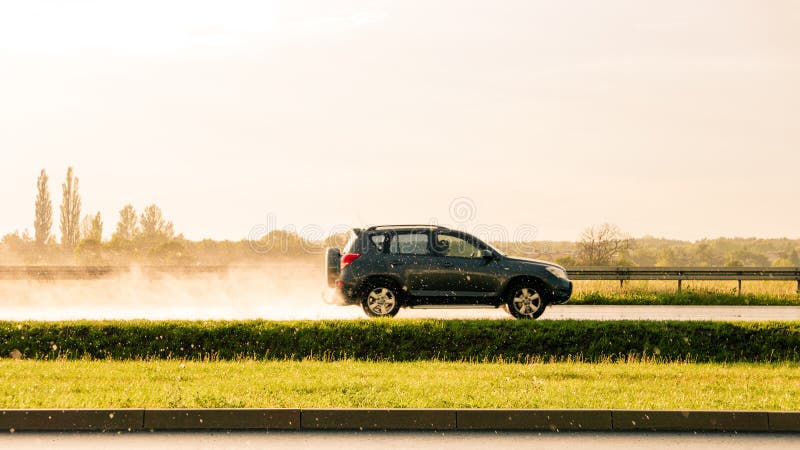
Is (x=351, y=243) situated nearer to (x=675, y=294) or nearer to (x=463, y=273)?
(x=463, y=273)

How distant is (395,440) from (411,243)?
8.33 metres

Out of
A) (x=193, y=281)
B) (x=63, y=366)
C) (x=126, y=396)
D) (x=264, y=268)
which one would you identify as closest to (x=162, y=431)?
(x=126, y=396)

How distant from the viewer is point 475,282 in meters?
15.7

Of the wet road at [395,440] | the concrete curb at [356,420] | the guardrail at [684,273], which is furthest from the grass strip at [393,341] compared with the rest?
the guardrail at [684,273]

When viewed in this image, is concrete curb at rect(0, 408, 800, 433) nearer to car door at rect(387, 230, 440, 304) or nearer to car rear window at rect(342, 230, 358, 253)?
car door at rect(387, 230, 440, 304)

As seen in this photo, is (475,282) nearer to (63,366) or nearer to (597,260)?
(63,366)

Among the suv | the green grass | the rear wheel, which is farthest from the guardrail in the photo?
the green grass

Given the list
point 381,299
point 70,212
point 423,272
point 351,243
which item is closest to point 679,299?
point 423,272

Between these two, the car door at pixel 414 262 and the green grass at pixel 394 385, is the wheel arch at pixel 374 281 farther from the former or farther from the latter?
the green grass at pixel 394 385

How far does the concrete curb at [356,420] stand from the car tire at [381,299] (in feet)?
24.7

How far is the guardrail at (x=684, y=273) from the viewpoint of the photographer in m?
25.4

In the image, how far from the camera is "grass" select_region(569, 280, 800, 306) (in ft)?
75.4

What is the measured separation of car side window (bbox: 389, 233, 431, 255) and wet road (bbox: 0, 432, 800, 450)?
26.1 feet

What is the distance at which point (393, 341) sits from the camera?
12.8 meters
